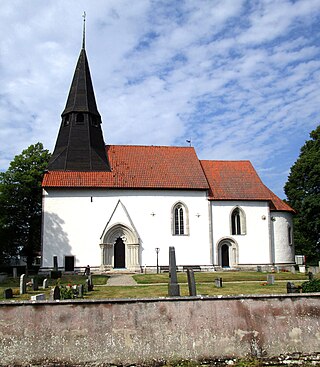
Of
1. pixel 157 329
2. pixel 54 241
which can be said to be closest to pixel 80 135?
pixel 54 241

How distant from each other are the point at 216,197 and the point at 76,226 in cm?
1179

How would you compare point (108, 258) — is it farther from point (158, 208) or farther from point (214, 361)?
point (214, 361)

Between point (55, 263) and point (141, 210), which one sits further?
point (141, 210)

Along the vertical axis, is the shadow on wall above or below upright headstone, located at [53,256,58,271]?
above

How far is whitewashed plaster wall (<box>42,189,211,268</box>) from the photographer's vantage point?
30297mm

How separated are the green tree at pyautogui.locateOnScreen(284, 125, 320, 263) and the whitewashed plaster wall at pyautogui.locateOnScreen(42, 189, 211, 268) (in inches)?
396

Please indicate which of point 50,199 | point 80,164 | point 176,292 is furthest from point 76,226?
point 176,292

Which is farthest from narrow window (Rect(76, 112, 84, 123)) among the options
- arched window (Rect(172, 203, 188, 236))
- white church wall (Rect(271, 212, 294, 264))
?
white church wall (Rect(271, 212, 294, 264))

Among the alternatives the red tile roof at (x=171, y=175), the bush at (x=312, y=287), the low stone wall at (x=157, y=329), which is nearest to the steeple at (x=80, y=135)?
the red tile roof at (x=171, y=175)

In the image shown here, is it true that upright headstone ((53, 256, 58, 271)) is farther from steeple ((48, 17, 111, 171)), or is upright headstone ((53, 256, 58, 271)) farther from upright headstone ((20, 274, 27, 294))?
upright headstone ((20, 274, 27, 294))

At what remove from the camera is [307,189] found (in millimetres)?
37438

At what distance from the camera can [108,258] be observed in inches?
1204

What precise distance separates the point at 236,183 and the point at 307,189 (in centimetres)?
810

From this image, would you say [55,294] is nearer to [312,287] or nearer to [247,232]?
[312,287]
